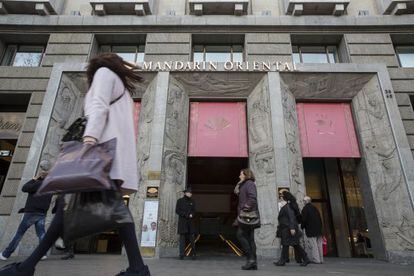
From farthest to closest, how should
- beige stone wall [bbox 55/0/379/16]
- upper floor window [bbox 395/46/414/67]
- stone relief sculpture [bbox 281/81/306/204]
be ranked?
beige stone wall [bbox 55/0/379/16], upper floor window [bbox 395/46/414/67], stone relief sculpture [bbox 281/81/306/204]

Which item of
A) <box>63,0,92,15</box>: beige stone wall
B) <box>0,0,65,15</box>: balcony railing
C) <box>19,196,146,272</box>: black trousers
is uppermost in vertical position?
<box>63,0,92,15</box>: beige stone wall

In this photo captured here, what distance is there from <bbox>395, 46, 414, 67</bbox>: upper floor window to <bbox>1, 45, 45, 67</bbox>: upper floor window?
52.8ft

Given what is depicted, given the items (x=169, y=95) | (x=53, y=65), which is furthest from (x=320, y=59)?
(x=53, y=65)

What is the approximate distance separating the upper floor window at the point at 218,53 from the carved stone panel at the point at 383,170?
553cm

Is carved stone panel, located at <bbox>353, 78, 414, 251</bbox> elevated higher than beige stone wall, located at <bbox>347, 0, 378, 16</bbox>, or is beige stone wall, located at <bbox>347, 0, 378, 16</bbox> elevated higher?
beige stone wall, located at <bbox>347, 0, 378, 16</bbox>

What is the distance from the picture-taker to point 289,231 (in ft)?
24.5

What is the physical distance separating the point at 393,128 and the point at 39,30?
50.2ft

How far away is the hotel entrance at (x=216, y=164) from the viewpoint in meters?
11.6

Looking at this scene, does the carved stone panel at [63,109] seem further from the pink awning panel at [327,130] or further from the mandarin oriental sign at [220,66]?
the pink awning panel at [327,130]

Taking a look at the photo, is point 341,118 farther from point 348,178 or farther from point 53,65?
point 53,65

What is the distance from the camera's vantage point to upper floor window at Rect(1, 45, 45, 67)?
41.9 feet

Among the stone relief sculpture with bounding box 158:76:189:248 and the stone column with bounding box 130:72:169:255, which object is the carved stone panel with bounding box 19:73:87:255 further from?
the stone relief sculpture with bounding box 158:76:189:248

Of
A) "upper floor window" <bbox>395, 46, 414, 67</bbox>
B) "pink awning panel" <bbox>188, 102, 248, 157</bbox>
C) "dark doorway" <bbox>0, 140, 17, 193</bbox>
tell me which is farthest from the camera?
"upper floor window" <bbox>395, 46, 414, 67</bbox>

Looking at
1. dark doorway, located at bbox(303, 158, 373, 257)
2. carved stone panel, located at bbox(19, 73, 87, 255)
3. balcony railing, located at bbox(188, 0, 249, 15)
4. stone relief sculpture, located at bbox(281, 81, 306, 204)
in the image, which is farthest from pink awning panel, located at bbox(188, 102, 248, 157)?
carved stone panel, located at bbox(19, 73, 87, 255)
